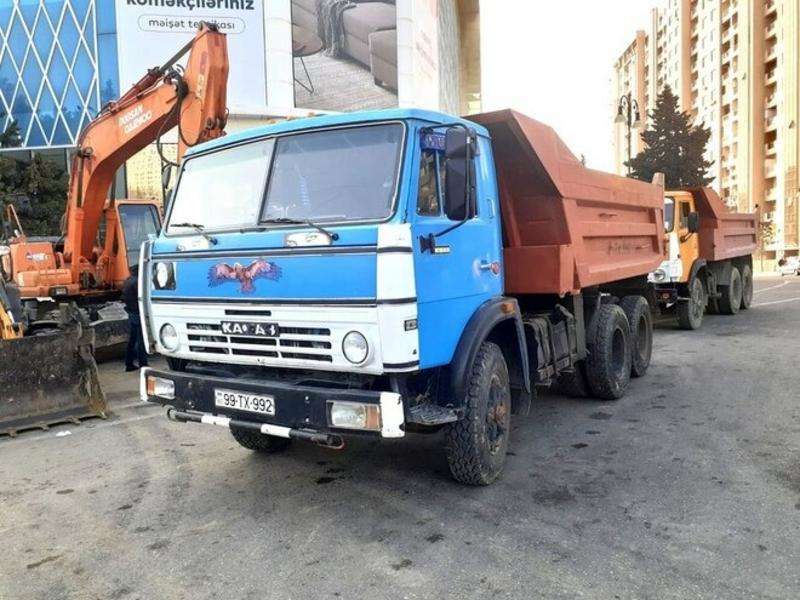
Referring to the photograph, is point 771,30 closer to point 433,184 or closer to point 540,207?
point 540,207

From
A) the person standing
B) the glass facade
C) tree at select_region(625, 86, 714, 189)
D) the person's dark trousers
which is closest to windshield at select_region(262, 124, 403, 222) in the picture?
the person standing

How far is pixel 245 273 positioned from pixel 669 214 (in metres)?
9.99

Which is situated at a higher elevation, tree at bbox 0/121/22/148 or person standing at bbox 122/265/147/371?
tree at bbox 0/121/22/148

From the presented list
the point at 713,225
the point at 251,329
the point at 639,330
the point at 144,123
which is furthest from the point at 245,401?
the point at 713,225

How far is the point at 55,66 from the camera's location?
91.2 ft

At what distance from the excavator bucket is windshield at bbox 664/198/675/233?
31.4 ft

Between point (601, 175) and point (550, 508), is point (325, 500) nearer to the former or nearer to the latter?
point (550, 508)

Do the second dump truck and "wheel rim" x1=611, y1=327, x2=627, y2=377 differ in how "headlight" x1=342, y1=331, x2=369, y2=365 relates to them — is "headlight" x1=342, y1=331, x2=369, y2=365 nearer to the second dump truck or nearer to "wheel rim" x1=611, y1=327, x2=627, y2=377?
"wheel rim" x1=611, y1=327, x2=627, y2=377

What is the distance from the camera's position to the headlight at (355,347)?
379cm

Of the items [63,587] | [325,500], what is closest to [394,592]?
[325,500]

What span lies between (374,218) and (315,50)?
26.4 metres

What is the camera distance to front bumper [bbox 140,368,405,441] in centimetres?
374

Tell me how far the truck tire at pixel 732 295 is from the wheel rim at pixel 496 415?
1153 cm

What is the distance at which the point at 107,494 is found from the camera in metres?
4.83
